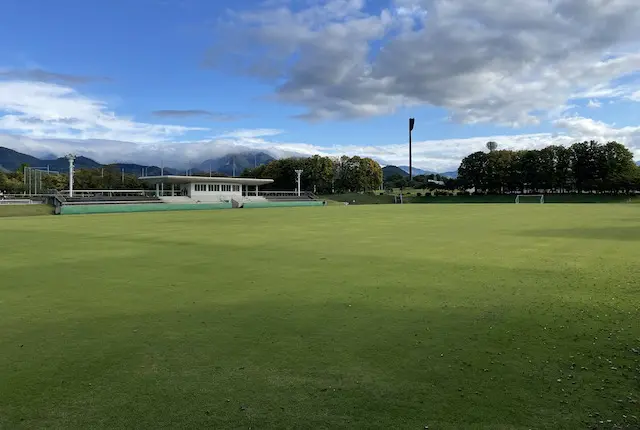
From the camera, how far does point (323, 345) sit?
533cm

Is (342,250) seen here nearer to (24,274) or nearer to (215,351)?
(24,274)

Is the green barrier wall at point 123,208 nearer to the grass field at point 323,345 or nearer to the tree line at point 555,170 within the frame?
the grass field at point 323,345

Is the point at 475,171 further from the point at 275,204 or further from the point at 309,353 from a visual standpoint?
the point at 309,353

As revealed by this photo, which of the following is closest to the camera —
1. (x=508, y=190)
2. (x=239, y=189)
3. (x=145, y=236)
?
(x=145, y=236)

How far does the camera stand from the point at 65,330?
19.8ft

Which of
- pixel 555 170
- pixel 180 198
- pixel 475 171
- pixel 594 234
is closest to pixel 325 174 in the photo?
pixel 475 171

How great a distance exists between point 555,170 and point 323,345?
306ft

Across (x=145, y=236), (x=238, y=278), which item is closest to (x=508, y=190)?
(x=145, y=236)

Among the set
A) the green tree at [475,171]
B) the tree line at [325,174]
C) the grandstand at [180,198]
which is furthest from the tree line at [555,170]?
the grandstand at [180,198]

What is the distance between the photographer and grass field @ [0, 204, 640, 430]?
372 centimetres

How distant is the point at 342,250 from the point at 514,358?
9525 mm

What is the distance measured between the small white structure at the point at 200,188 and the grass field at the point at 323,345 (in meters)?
57.1

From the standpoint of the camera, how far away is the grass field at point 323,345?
3.72 m

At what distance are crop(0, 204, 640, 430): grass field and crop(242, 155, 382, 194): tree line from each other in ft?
296
